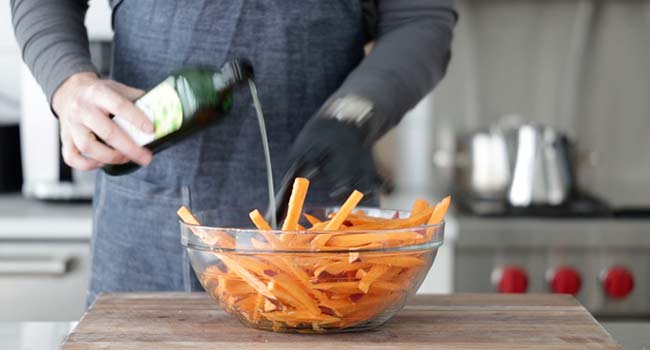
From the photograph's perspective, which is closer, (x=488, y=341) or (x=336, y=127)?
(x=488, y=341)

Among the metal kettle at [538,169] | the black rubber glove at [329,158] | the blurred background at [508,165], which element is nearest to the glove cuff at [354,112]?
the black rubber glove at [329,158]

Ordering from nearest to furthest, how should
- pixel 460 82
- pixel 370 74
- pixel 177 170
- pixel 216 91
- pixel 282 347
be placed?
pixel 282 347 < pixel 216 91 < pixel 370 74 < pixel 177 170 < pixel 460 82

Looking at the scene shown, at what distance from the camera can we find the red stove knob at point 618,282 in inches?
82.4

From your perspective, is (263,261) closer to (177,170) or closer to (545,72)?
(177,170)

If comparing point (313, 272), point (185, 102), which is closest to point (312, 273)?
point (313, 272)

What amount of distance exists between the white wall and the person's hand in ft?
3.80

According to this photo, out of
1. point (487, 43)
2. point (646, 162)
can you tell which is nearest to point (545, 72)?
point (487, 43)

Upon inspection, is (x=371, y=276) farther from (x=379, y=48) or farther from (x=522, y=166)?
(x=522, y=166)

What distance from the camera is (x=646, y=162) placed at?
8.82 feet

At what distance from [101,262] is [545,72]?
158 cm

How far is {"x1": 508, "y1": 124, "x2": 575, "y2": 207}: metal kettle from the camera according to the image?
228 cm

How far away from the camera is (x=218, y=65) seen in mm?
1344

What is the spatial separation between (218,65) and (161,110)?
285 millimetres

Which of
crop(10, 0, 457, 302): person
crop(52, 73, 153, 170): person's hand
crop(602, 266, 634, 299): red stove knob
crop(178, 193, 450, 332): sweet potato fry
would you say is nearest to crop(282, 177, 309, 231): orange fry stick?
crop(178, 193, 450, 332): sweet potato fry
